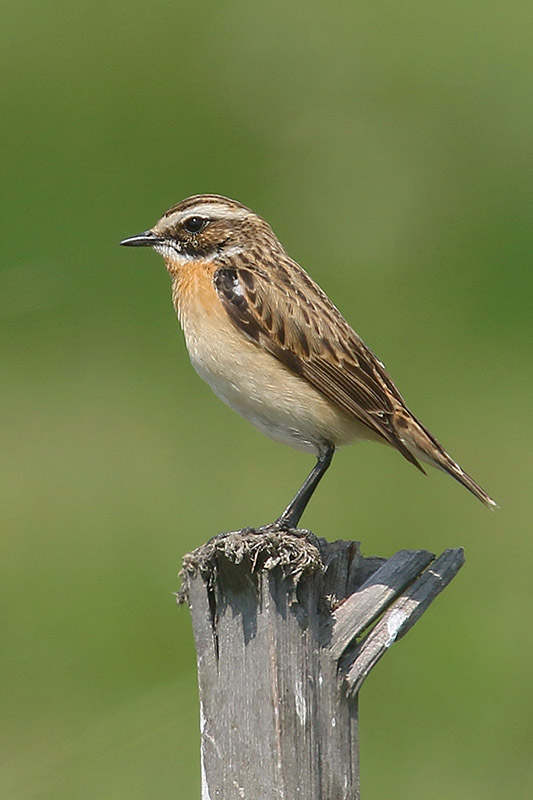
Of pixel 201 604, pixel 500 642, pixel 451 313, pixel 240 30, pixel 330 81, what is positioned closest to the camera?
pixel 201 604

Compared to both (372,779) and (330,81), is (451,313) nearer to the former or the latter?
(330,81)

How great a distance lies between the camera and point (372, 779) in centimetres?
924

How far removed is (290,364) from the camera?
6.75 m

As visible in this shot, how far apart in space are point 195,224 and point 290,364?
0.90 m

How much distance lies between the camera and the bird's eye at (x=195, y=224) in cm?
724

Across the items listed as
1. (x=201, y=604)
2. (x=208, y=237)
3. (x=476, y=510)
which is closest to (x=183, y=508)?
(x=476, y=510)

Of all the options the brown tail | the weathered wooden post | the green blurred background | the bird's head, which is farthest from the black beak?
the green blurred background

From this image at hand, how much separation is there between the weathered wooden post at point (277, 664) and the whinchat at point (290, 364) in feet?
5.06

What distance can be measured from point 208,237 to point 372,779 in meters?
3.59

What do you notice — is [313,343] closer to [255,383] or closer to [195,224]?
[255,383]

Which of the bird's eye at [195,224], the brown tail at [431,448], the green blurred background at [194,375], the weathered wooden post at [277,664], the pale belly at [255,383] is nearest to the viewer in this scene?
the weathered wooden post at [277,664]

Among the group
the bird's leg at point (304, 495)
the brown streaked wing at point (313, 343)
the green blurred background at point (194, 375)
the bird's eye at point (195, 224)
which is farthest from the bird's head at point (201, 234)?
the green blurred background at point (194, 375)

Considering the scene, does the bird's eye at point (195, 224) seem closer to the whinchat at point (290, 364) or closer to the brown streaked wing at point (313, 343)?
the whinchat at point (290, 364)

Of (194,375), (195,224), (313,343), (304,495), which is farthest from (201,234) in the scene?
(194,375)
